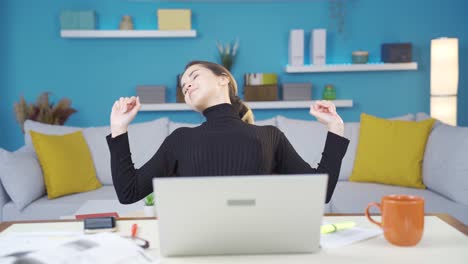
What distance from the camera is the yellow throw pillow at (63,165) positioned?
338 centimetres

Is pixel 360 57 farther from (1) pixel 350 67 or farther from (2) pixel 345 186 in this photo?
(2) pixel 345 186

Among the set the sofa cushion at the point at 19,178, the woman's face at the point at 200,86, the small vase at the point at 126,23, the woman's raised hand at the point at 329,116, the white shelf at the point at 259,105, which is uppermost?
the small vase at the point at 126,23

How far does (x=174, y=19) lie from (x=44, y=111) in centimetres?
126

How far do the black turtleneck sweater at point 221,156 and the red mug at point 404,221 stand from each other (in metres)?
0.30

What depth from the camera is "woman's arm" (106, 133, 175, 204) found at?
1432 mm

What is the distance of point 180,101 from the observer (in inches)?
188

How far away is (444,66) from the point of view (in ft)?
15.0

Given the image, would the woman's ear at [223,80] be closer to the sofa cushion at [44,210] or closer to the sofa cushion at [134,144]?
the sofa cushion at [44,210]

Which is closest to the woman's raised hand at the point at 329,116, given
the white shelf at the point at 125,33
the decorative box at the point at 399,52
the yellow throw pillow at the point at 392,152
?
the yellow throw pillow at the point at 392,152

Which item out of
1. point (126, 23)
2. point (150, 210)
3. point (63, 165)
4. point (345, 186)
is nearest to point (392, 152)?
point (345, 186)

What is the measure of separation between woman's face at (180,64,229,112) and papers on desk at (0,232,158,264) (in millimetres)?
468

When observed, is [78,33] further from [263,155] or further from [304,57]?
[263,155]

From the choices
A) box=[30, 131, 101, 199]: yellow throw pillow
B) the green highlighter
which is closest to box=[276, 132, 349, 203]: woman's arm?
the green highlighter

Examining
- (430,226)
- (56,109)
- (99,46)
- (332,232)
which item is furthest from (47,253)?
(99,46)
